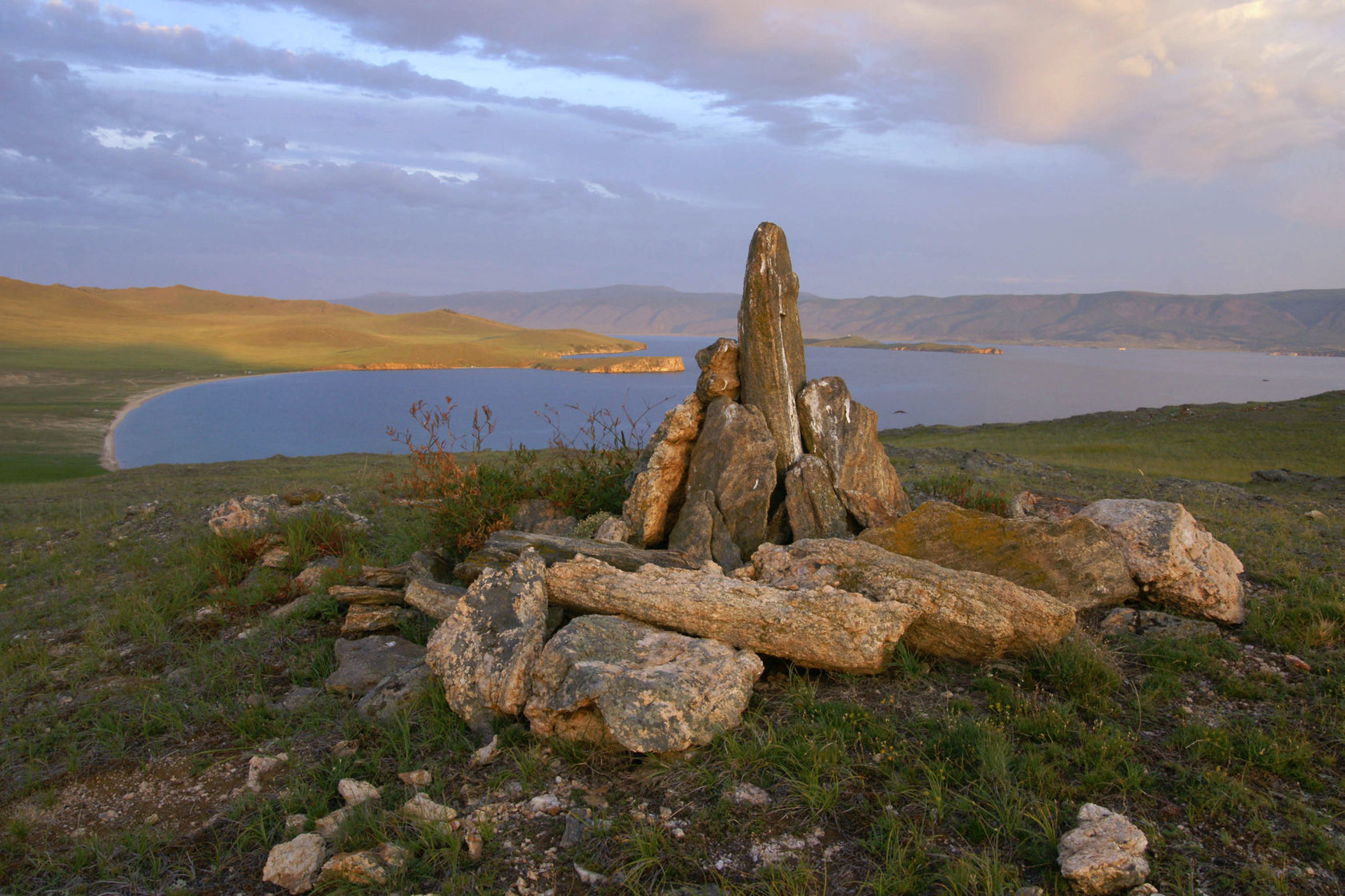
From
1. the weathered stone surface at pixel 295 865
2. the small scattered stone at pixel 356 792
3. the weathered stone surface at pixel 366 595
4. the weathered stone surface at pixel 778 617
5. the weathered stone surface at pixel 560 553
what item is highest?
the weathered stone surface at pixel 560 553

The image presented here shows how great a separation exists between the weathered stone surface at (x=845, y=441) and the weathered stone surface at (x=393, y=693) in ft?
17.1

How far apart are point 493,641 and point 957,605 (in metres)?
3.77

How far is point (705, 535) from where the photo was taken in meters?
7.58

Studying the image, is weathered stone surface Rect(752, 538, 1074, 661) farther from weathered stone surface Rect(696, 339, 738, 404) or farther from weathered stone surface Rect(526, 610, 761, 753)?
weathered stone surface Rect(696, 339, 738, 404)

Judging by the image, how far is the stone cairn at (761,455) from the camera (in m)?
8.05

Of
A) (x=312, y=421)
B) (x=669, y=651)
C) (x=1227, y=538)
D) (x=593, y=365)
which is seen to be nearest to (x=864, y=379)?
(x=593, y=365)

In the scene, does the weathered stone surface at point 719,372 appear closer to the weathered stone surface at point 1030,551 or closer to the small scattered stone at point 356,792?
the weathered stone surface at point 1030,551

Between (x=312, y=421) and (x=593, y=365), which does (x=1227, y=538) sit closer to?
(x=312, y=421)

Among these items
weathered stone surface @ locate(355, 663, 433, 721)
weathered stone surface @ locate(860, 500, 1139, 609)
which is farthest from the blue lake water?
weathered stone surface @ locate(355, 663, 433, 721)

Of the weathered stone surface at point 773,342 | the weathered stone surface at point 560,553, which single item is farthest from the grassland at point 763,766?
the weathered stone surface at point 773,342

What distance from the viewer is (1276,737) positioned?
14.6 feet

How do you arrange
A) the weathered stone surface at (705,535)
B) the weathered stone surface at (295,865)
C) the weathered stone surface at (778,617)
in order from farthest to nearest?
the weathered stone surface at (705,535), the weathered stone surface at (778,617), the weathered stone surface at (295,865)

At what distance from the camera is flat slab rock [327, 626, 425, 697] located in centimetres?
595

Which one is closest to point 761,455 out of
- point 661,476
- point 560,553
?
point 661,476
